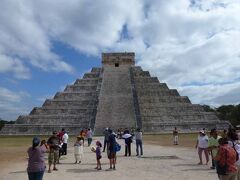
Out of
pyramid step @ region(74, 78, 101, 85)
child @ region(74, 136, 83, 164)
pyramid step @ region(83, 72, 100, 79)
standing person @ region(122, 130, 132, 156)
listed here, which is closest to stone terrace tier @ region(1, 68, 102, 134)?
pyramid step @ region(74, 78, 101, 85)

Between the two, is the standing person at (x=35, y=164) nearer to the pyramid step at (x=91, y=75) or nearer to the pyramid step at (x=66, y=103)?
the pyramid step at (x=66, y=103)

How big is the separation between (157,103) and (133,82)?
5.67 metres

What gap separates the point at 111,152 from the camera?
1302 cm

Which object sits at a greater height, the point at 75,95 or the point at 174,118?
the point at 75,95

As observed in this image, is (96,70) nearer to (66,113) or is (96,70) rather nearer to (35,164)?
(66,113)

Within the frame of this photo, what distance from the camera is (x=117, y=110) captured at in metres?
41.2

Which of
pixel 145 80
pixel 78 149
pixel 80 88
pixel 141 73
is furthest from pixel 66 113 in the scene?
pixel 78 149

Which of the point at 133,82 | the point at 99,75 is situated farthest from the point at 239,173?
the point at 99,75

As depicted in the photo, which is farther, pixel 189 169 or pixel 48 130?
pixel 48 130

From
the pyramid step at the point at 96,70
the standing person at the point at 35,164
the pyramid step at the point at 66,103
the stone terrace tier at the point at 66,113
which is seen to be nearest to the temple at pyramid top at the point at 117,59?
the pyramid step at the point at 96,70

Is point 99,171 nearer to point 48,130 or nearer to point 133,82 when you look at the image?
point 48,130

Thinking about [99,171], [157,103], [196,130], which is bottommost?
[99,171]

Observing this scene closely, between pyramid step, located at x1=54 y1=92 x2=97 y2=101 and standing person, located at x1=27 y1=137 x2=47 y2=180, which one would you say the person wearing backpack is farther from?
pyramid step, located at x1=54 y1=92 x2=97 y2=101

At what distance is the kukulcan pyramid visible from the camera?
39938mm
